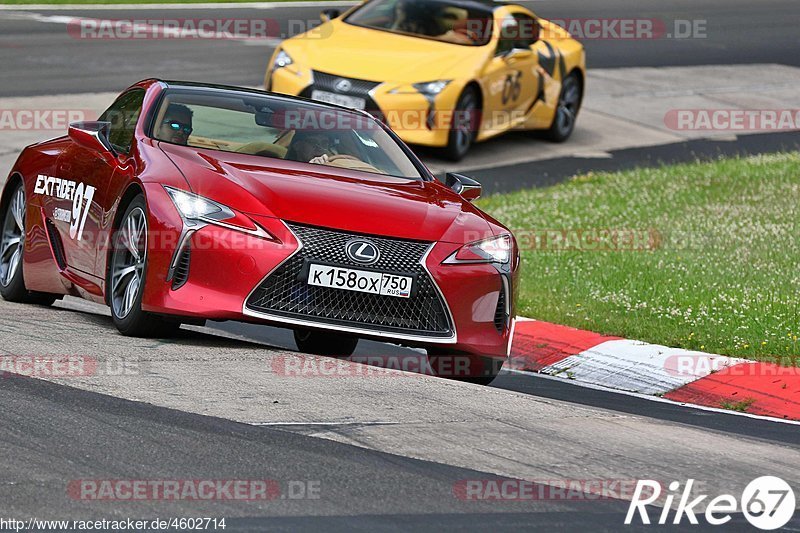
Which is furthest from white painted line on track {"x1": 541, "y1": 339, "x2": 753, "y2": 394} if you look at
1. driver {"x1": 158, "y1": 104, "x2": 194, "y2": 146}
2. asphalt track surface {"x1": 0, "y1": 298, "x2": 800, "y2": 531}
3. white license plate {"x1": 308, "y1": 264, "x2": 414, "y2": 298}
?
driver {"x1": 158, "y1": 104, "x2": 194, "y2": 146}

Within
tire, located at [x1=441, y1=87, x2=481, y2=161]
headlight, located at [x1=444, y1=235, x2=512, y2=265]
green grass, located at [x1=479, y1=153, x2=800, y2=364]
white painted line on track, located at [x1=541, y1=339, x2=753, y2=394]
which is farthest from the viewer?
tire, located at [x1=441, y1=87, x2=481, y2=161]

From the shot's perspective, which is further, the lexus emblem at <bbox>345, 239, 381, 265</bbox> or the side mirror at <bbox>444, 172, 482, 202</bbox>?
the side mirror at <bbox>444, 172, 482, 202</bbox>

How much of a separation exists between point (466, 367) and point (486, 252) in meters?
0.76

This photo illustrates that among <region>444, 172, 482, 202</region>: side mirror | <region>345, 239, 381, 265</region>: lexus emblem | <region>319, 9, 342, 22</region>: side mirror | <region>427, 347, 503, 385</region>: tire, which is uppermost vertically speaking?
<region>345, 239, 381, 265</region>: lexus emblem

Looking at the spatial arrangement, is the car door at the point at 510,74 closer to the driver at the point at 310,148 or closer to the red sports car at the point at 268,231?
the red sports car at the point at 268,231

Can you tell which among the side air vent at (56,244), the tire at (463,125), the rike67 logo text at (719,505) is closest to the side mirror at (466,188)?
the side air vent at (56,244)

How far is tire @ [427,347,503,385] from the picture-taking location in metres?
8.82

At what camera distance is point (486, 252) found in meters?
8.50

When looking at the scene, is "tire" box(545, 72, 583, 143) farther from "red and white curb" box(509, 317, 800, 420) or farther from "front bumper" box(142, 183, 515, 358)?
"front bumper" box(142, 183, 515, 358)

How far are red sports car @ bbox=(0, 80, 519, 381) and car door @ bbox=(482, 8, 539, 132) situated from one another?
8.43m

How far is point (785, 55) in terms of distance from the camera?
2769 centimetres

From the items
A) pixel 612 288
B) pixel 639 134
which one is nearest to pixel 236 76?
pixel 639 134

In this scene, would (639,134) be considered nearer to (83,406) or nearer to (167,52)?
(167,52)

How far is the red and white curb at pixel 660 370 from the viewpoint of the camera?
362 inches
